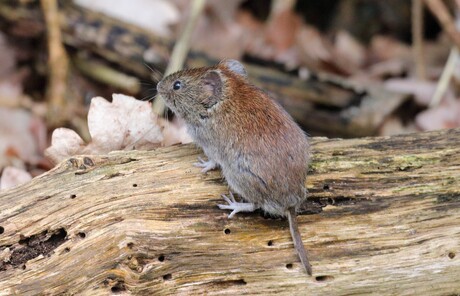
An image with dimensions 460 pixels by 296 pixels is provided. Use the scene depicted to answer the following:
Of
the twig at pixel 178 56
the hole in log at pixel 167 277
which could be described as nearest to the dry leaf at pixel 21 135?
the twig at pixel 178 56

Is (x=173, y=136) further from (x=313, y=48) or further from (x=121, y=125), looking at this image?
(x=313, y=48)

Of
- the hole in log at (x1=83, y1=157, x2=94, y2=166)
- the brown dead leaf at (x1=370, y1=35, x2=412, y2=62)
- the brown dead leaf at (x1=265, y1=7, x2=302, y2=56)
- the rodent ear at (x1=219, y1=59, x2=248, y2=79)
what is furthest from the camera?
the brown dead leaf at (x1=370, y1=35, x2=412, y2=62)

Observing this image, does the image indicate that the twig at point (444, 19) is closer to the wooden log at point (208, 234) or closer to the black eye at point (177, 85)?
the wooden log at point (208, 234)

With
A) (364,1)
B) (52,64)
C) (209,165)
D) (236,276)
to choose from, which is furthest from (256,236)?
(364,1)

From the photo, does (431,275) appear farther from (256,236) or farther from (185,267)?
(185,267)

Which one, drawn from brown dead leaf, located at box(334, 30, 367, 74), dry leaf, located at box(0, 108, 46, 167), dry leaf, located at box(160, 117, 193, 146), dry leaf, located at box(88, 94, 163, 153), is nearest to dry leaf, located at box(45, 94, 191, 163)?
dry leaf, located at box(88, 94, 163, 153)

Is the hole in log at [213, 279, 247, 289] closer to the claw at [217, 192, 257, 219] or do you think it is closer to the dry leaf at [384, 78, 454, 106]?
the claw at [217, 192, 257, 219]

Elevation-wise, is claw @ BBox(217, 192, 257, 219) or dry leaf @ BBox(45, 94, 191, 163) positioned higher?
dry leaf @ BBox(45, 94, 191, 163)
